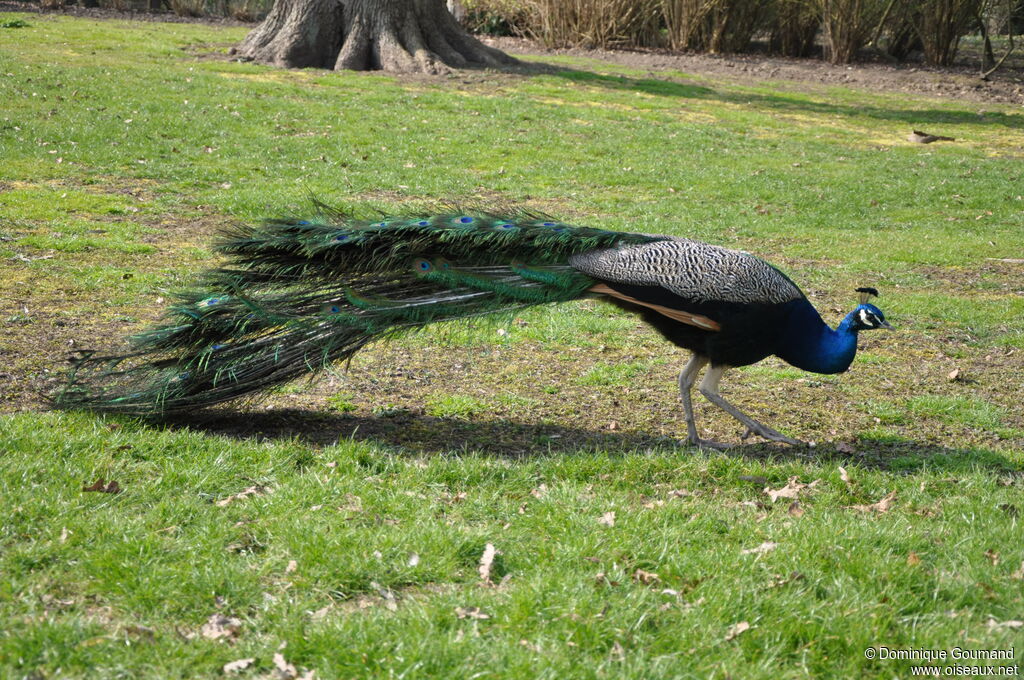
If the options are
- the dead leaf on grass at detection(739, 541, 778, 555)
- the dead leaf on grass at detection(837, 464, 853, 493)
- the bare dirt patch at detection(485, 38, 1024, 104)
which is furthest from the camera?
the bare dirt patch at detection(485, 38, 1024, 104)

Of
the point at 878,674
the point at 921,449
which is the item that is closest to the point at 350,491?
the point at 878,674

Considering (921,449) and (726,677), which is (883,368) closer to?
(921,449)

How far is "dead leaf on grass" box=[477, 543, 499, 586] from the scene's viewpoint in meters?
4.09

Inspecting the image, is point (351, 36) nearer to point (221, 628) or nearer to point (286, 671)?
point (221, 628)

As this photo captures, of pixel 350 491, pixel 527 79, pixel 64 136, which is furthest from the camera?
pixel 527 79

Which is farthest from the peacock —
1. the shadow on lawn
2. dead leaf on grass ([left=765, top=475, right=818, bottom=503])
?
the shadow on lawn

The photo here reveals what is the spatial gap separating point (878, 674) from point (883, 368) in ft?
14.1

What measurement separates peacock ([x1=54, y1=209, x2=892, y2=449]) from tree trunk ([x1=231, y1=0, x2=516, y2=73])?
13701mm

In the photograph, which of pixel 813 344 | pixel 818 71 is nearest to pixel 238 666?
pixel 813 344

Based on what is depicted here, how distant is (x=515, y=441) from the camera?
5.80 meters

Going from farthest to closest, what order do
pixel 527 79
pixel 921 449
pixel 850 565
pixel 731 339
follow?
pixel 527 79 → pixel 921 449 → pixel 731 339 → pixel 850 565

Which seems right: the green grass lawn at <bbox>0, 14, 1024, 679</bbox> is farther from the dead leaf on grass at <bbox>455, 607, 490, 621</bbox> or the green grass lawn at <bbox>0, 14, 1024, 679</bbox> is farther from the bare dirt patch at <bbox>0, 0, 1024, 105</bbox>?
the bare dirt patch at <bbox>0, 0, 1024, 105</bbox>

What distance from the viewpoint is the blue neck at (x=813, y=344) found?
5.50m

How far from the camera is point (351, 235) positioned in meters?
5.52
